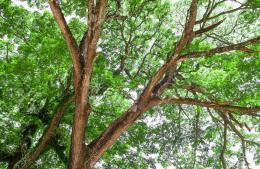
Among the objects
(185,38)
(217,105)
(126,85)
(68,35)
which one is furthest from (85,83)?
(126,85)

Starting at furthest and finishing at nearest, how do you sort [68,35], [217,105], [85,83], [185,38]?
[217,105], [185,38], [85,83], [68,35]

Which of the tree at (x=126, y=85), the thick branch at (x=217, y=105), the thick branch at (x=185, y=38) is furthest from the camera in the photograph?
the tree at (x=126, y=85)

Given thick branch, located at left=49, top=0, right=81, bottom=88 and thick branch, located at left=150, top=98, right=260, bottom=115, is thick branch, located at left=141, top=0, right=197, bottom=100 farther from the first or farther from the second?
thick branch, located at left=49, top=0, right=81, bottom=88

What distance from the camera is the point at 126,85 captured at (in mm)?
9219

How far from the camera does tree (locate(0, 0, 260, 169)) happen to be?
780 centimetres

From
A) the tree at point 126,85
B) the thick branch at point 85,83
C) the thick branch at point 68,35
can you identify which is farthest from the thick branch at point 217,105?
the thick branch at point 68,35

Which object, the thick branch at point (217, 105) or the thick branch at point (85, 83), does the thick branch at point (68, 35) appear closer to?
the thick branch at point (85, 83)

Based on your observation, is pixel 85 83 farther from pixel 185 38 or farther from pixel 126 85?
pixel 126 85

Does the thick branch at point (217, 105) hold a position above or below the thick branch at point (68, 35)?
below

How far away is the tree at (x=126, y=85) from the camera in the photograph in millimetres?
7797

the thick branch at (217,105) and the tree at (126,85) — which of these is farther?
the tree at (126,85)

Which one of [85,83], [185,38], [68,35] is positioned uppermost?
[185,38]

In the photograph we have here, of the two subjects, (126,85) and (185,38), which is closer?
(185,38)

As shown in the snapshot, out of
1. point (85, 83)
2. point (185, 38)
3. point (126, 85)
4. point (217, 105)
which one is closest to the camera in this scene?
point (85, 83)
